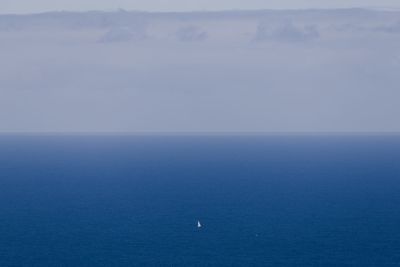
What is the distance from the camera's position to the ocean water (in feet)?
217

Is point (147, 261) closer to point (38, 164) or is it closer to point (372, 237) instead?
point (372, 237)

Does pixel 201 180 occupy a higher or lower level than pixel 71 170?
lower

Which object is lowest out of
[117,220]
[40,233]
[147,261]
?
[147,261]

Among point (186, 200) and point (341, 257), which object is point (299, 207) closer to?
point (186, 200)

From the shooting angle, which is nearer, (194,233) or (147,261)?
(147,261)

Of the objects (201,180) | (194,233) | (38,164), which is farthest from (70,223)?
(38,164)

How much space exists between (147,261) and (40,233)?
16.9 m

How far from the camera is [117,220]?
85375mm

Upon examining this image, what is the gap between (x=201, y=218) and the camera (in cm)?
8675

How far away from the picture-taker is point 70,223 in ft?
273

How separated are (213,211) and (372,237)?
24577 mm

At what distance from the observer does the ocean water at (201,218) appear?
6619cm

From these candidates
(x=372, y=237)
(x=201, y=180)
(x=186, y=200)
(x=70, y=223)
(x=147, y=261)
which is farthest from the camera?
(x=201, y=180)

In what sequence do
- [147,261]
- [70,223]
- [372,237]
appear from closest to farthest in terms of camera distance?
1. [147,261]
2. [372,237]
3. [70,223]
